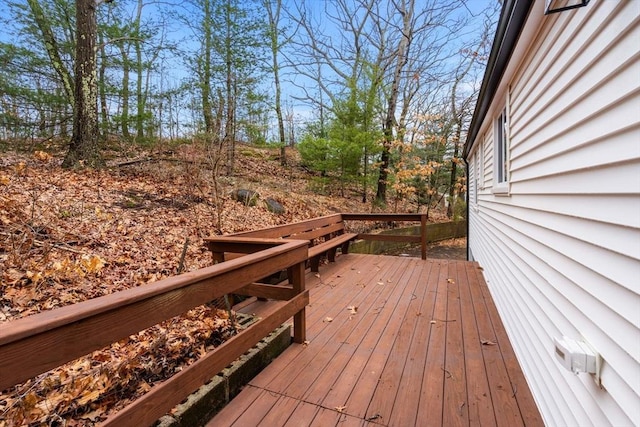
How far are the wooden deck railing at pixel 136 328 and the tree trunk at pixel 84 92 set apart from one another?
6.16 meters

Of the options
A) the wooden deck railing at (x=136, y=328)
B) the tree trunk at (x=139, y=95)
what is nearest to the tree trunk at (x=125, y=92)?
the tree trunk at (x=139, y=95)

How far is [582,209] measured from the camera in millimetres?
1460

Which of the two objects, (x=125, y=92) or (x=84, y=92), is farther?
(x=125, y=92)

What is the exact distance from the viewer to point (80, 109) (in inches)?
246

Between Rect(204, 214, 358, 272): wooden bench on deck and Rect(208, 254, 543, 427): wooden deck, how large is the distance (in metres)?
0.91

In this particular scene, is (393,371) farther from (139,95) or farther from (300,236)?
(139,95)

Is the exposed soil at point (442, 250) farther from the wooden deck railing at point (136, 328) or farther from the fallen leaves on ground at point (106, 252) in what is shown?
the wooden deck railing at point (136, 328)

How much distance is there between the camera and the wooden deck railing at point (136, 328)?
0.89 metres

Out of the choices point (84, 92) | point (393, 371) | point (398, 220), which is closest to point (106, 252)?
point (393, 371)

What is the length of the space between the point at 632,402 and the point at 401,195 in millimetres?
11104

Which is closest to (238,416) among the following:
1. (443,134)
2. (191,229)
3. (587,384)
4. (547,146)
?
(587,384)

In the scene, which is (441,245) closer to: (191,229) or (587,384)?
(191,229)

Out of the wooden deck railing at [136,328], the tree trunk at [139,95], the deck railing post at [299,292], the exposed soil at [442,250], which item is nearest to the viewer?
the wooden deck railing at [136,328]

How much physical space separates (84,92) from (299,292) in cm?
656
